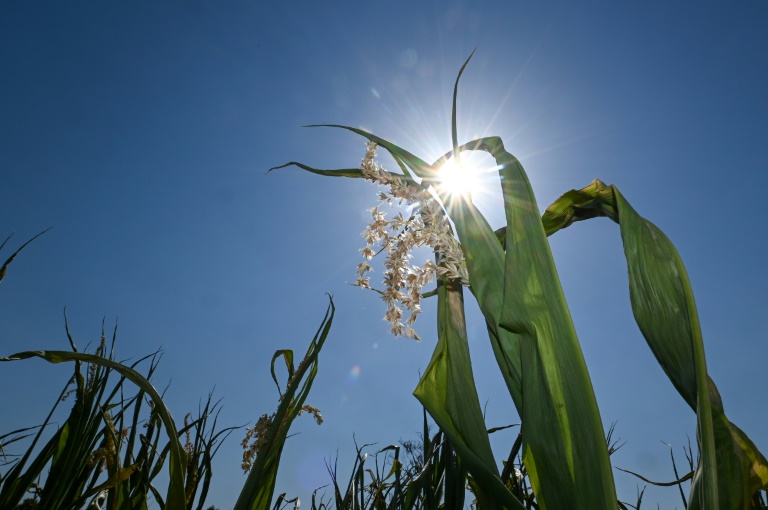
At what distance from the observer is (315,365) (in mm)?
1219

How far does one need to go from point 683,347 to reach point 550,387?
0.88 feet

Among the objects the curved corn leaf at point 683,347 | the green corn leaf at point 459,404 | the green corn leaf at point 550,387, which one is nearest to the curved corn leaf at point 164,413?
the green corn leaf at point 459,404

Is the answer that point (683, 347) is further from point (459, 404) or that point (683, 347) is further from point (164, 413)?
point (164, 413)

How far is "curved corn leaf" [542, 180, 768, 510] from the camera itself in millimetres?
801

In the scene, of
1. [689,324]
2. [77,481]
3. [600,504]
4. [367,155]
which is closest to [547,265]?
[689,324]

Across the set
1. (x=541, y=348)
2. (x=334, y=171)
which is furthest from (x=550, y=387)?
(x=334, y=171)

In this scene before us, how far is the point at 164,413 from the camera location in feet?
3.76

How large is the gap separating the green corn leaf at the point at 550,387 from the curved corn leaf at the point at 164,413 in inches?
31.0

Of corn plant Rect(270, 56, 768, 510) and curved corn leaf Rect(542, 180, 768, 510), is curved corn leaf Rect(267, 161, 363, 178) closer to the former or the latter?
corn plant Rect(270, 56, 768, 510)

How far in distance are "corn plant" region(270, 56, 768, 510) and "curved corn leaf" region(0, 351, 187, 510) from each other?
2.06 feet

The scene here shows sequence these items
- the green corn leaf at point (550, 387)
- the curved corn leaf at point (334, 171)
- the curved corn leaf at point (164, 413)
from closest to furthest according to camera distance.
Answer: the green corn leaf at point (550, 387)
the curved corn leaf at point (164, 413)
the curved corn leaf at point (334, 171)

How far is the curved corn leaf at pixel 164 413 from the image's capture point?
108 centimetres

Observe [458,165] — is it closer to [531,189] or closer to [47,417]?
[531,189]

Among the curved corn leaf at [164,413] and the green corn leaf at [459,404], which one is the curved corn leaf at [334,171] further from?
the curved corn leaf at [164,413]
